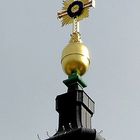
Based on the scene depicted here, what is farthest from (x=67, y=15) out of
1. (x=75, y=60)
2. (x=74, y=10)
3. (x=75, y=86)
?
(x=75, y=86)

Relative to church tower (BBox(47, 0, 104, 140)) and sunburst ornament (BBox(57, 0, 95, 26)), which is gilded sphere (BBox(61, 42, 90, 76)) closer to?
church tower (BBox(47, 0, 104, 140))

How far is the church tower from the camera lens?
110 feet

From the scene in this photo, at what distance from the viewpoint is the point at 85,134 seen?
104 ft

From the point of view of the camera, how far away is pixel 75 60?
3359 centimetres

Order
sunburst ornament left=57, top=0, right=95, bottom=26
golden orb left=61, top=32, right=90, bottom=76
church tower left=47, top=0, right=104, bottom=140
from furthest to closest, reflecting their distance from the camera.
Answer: sunburst ornament left=57, top=0, right=95, bottom=26
golden orb left=61, top=32, right=90, bottom=76
church tower left=47, top=0, right=104, bottom=140

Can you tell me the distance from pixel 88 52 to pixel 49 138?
4310 millimetres

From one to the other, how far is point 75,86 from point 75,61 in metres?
1.43

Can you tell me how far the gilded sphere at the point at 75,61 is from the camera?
33.7 meters

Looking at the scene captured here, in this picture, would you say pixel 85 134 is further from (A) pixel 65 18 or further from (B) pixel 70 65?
(A) pixel 65 18

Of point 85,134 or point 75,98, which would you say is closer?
point 85,134

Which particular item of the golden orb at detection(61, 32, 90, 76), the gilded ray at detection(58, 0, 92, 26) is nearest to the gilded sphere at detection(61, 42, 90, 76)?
the golden orb at detection(61, 32, 90, 76)

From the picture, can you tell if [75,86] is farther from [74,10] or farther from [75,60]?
[74,10]

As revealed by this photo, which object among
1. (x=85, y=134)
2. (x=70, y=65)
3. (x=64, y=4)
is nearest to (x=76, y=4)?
(x=64, y=4)

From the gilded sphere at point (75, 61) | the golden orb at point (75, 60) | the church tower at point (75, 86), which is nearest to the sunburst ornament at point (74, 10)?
the church tower at point (75, 86)
